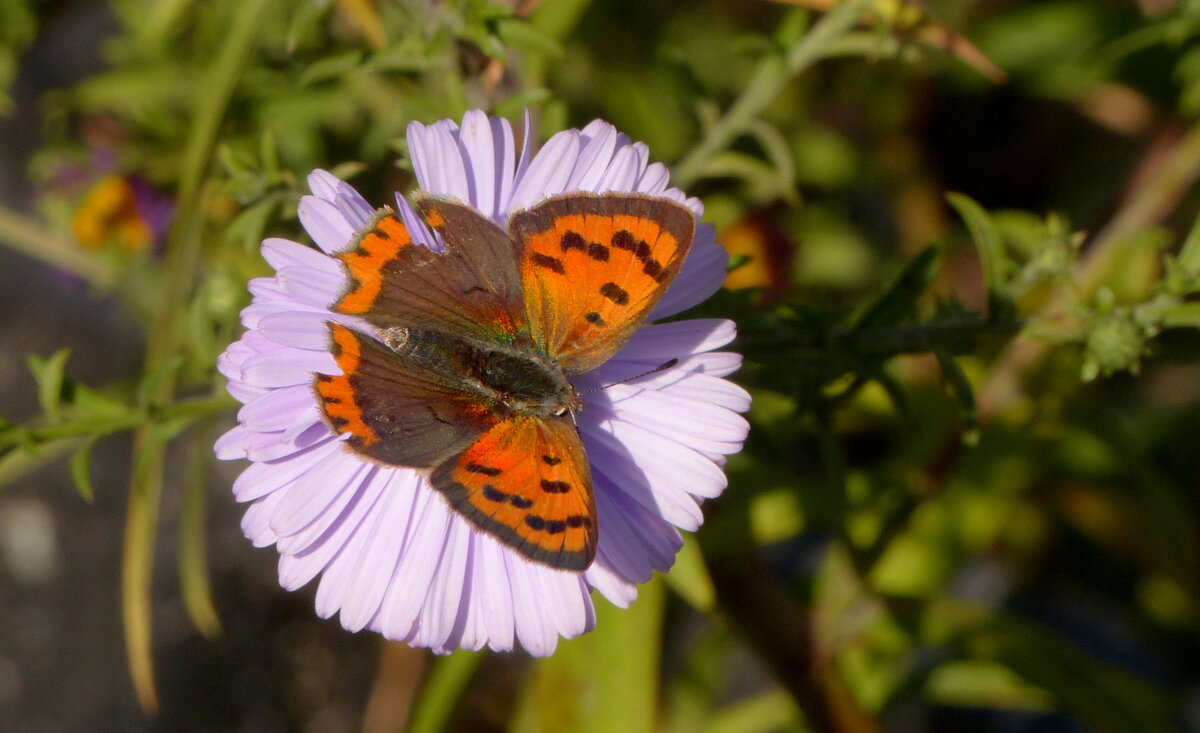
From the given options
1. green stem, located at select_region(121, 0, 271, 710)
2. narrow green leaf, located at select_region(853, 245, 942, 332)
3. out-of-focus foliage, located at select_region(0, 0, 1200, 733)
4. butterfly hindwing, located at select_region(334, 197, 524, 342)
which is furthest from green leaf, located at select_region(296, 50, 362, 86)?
narrow green leaf, located at select_region(853, 245, 942, 332)

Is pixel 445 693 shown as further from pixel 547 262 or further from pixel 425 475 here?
pixel 547 262

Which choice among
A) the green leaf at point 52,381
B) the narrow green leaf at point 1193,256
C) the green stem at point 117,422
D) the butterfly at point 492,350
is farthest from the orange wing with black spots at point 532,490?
the narrow green leaf at point 1193,256

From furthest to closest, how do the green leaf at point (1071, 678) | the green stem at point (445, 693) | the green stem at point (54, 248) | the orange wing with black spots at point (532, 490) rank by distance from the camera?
the green stem at point (54, 248) < the green stem at point (445, 693) < the green leaf at point (1071, 678) < the orange wing with black spots at point (532, 490)

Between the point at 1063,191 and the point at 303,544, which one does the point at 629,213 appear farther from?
the point at 1063,191

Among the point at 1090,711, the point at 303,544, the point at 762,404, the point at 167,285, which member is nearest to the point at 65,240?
the point at 167,285

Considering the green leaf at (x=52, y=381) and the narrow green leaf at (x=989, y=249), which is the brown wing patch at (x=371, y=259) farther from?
the narrow green leaf at (x=989, y=249)

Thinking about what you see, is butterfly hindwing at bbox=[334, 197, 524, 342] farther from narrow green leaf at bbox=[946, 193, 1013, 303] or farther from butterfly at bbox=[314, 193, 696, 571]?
narrow green leaf at bbox=[946, 193, 1013, 303]

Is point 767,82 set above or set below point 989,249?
above

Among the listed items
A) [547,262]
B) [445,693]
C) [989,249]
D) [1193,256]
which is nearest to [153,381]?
[547,262]
